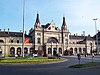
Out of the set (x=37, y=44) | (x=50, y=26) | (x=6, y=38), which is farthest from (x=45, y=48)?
(x=6, y=38)

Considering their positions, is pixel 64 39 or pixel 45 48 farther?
pixel 64 39

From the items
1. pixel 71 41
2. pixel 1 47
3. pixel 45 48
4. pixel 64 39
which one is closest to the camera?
pixel 1 47

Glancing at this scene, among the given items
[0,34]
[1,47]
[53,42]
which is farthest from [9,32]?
[53,42]

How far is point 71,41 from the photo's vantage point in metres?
128

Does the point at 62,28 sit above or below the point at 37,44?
above

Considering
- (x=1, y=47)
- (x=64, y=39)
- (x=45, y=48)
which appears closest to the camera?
(x=1, y=47)

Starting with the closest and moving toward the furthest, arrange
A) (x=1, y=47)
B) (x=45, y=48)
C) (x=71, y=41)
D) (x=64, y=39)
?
(x=1, y=47) < (x=45, y=48) < (x=64, y=39) < (x=71, y=41)

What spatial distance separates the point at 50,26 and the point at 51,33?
3.87m

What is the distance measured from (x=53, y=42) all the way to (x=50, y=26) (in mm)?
8778

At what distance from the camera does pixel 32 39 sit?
11419cm

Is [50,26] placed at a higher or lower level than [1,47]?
higher

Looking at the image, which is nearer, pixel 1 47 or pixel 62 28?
pixel 1 47

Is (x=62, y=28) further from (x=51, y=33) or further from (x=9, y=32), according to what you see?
(x=9, y=32)

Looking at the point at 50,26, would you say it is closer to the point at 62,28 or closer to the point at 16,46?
the point at 62,28
